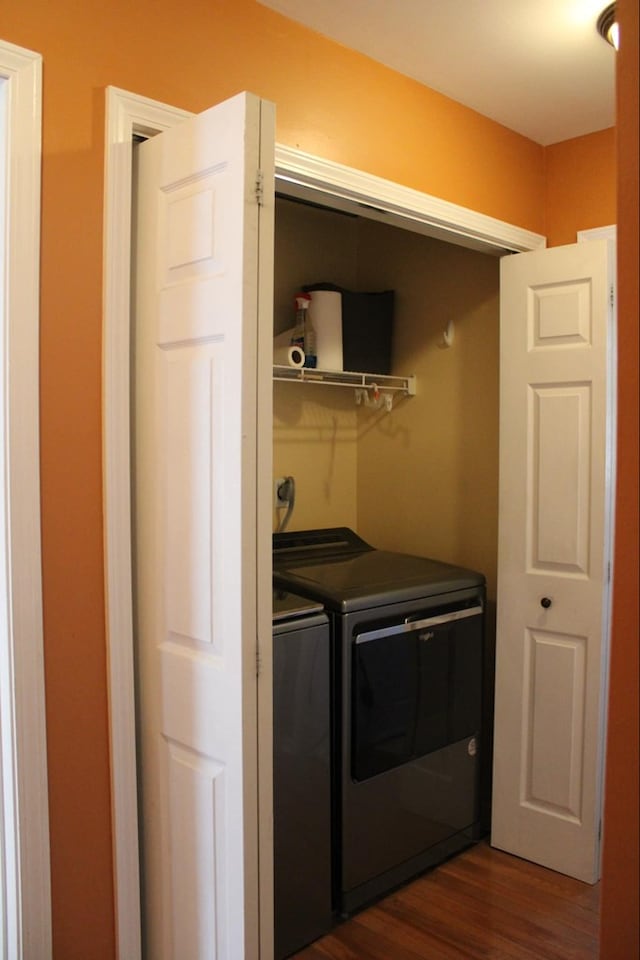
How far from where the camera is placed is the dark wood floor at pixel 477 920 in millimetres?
2178

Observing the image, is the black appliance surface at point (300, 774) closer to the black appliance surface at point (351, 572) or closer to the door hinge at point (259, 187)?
the black appliance surface at point (351, 572)

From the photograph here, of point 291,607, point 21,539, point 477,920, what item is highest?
point 21,539

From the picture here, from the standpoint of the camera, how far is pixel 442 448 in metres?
3.16

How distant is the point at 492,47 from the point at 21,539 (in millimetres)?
1831

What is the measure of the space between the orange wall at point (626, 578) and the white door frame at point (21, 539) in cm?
115

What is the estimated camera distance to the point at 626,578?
88cm

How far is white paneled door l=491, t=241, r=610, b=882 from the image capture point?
2506 mm

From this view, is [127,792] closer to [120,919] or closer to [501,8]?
[120,919]

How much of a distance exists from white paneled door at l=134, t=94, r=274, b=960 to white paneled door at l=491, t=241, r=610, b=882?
4.62ft

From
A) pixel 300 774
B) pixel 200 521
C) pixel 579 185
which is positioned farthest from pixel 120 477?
pixel 579 185

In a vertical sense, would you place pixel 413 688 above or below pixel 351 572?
below

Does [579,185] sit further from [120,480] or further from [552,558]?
[120,480]

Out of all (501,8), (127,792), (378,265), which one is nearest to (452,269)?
(378,265)

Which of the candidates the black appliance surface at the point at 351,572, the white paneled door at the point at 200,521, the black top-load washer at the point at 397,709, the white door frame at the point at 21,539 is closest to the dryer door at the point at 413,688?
the black top-load washer at the point at 397,709
